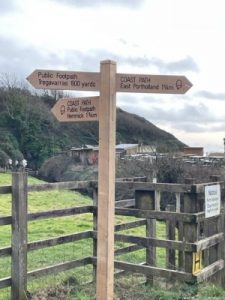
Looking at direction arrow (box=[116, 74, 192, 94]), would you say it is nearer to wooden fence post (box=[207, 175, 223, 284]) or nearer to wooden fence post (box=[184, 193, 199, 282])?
wooden fence post (box=[184, 193, 199, 282])

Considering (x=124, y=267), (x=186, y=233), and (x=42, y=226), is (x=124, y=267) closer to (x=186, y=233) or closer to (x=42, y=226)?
(x=186, y=233)

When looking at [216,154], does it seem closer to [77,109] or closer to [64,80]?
[77,109]

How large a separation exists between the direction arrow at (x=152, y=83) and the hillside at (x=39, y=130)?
42.7 metres

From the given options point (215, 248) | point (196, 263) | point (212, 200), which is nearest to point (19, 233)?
point (196, 263)

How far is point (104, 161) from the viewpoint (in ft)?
14.6

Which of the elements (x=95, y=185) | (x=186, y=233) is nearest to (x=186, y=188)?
(x=186, y=233)

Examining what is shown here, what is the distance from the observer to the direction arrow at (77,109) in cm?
455

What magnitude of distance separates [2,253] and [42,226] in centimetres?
788

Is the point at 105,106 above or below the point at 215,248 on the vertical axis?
above

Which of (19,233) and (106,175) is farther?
(19,233)

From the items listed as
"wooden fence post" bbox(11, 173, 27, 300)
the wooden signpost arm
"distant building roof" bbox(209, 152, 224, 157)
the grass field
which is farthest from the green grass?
"distant building roof" bbox(209, 152, 224, 157)

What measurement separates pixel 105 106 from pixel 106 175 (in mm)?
613

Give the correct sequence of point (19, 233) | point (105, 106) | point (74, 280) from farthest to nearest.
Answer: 1. point (74, 280)
2. point (19, 233)
3. point (105, 106)

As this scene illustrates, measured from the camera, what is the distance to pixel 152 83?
4.57m
